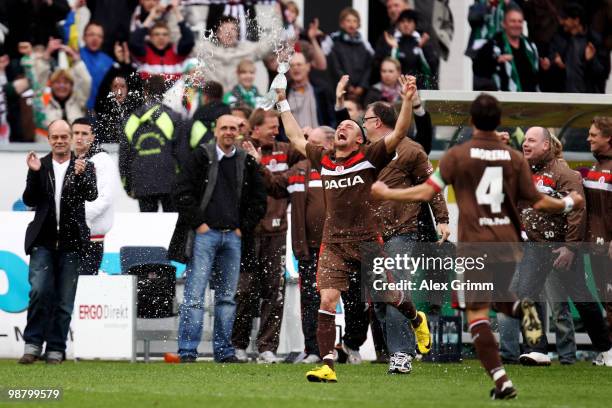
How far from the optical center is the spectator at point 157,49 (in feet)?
59.3

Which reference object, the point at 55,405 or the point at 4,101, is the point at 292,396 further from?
the point at 4,101

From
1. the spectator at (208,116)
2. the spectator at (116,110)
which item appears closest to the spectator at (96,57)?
the spectator at (116,110)

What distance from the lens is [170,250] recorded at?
14.6 meters

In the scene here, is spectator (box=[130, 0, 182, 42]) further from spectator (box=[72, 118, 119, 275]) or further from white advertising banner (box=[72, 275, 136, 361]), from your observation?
white advertising banner (box=[72, 275, 136, 361])

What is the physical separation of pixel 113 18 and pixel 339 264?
26.1ft

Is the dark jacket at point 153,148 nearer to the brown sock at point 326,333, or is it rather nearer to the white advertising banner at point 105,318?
the white advertising banner at point 105,318

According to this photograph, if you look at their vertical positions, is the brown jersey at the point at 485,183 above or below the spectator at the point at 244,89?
above

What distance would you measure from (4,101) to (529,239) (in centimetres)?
756

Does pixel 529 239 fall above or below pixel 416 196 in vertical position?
below

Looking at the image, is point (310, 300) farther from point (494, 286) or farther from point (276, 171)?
point (494, 286)

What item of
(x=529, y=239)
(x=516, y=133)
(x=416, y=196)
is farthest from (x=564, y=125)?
(x=416, y=196)

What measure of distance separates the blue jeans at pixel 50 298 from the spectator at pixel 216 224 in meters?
1.07

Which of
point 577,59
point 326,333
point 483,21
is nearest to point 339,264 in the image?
point 326,333

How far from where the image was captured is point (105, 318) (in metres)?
14.7
